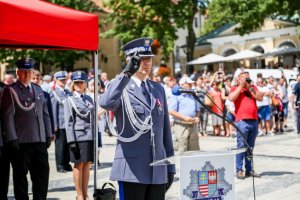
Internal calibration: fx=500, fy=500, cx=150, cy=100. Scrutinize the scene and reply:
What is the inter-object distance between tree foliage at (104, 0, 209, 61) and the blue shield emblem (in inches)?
1153

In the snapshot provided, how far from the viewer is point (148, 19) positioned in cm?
3406

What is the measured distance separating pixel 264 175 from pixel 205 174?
5303mm

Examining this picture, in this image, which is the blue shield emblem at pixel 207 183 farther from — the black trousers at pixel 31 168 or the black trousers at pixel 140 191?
the black trousers at pixel 31 168

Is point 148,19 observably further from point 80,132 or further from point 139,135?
point 139,135

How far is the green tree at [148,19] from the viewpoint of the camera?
33.8 meters

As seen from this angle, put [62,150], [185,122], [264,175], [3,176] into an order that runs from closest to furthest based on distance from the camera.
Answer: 1. [3,176]
2. [185,122]
3. [264,175]
4. [62,150]

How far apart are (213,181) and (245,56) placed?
27.7 metres

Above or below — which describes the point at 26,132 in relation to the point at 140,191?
above

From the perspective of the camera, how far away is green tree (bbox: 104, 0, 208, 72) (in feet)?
111

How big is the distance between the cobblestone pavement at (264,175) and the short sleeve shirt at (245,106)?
43.5 inches

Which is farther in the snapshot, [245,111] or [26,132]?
[245,111]

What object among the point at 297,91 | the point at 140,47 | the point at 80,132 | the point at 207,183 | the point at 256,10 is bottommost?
the point at 207,183

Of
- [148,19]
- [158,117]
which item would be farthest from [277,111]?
[148,19]

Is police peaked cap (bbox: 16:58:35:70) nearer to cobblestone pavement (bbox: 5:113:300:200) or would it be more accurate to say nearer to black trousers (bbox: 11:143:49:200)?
black trousers (bbox: 11:143:49:200)
